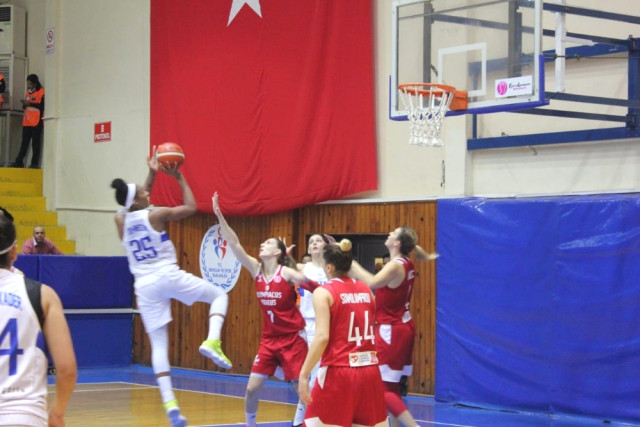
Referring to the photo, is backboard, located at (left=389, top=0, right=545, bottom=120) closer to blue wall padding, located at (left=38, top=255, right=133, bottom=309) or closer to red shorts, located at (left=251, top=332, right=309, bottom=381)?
red shorts, located at (left=251, top=332, right=309, bottom=381)

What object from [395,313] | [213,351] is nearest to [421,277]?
[395,313]

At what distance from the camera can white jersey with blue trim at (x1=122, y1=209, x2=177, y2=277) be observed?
8438 millimetres

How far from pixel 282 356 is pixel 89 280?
8.43 metres

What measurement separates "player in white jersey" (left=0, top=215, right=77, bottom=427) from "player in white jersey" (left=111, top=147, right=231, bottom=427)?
445cm

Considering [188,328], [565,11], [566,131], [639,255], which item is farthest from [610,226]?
[188,328]

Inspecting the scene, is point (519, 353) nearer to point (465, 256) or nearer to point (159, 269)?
point (465, 256)

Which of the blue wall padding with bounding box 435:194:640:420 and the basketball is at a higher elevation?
the basketball

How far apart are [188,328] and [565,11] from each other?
9.29 metres

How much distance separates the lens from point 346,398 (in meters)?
6.31

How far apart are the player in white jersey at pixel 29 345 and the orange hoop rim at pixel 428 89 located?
7.40 m

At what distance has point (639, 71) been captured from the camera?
11.1m

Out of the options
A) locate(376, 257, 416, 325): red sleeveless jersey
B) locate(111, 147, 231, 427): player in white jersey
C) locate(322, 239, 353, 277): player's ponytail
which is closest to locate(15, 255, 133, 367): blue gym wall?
locate(111, 147, 231, 427): player in white jersey

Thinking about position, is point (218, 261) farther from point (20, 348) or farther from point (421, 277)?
point (20, 348)

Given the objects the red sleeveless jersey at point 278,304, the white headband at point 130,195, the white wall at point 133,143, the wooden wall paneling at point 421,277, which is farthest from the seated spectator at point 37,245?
the white headband at point 130,195
